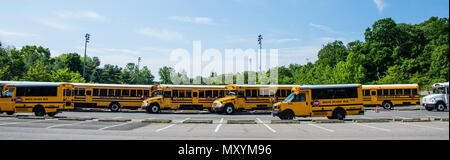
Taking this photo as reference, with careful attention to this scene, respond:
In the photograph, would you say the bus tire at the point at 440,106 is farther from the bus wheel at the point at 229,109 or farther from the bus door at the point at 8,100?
the bus door at the point at 8,100

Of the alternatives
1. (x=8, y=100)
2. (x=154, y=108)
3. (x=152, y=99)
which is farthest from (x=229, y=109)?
(x=8, y=100)

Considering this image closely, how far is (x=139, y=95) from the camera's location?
25516 millimetres

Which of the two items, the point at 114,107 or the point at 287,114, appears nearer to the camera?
the point at 287,114

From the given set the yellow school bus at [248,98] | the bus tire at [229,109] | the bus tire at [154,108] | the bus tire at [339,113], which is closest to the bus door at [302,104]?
the bus tire at [339,113]

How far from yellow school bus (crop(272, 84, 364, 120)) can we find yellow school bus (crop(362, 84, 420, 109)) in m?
13.4

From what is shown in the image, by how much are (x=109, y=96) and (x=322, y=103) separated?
785 inches

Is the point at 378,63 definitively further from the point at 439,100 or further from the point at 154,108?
the point at 154,108

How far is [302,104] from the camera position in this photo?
53.6 ft

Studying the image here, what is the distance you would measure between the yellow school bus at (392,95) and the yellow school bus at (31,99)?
29.9 m

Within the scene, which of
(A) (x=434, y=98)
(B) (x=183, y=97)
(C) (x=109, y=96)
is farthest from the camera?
(C) (x=109, y=96)

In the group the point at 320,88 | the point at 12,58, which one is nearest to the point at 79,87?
the point at 320,88

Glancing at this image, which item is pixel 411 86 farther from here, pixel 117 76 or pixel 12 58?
pixel 117 76

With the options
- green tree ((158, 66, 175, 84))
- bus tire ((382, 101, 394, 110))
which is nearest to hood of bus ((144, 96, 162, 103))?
bus tire ((382, 101, 394, 110))
